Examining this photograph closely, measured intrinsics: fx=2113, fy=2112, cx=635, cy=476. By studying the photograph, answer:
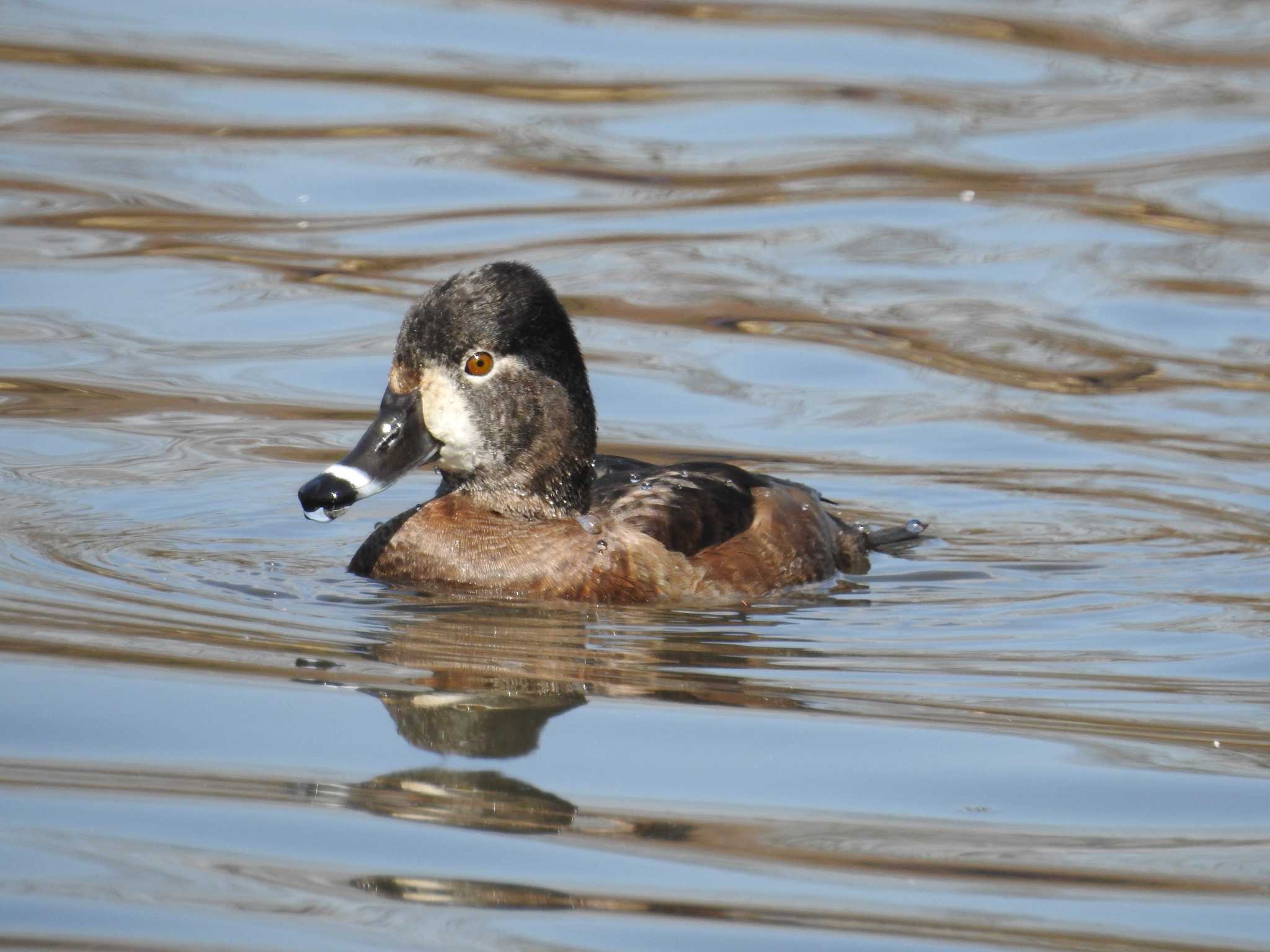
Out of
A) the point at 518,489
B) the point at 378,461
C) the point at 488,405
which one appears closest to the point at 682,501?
the point at 518,489

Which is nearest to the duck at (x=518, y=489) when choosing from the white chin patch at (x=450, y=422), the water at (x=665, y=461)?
the white chin patch at (x=450, y=422)

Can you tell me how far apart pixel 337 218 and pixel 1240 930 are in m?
9.28

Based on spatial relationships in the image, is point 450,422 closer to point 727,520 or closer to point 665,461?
point 727,520

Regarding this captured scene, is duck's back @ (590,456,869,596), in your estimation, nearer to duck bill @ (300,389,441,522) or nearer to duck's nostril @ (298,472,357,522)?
duck bill @ (300,389,441,522)

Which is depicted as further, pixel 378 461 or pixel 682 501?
pixel 682 501

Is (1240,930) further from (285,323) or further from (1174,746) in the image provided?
(285,323)

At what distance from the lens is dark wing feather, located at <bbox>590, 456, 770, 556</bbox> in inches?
287

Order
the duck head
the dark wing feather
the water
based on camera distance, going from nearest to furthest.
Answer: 1. the water
2. the duck head
3. the dark wing feather

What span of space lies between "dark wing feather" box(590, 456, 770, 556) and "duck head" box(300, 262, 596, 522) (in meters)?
0.18

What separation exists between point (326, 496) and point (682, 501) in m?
1.29

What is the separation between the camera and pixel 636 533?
722 centimetres

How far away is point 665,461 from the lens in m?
9.41

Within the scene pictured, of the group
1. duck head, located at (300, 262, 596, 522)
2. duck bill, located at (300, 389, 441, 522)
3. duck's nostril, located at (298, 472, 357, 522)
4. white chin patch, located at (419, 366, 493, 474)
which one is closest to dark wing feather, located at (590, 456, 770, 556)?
duck head, located at (300, 262, 596, 522)

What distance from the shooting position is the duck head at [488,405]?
703 centimetres
